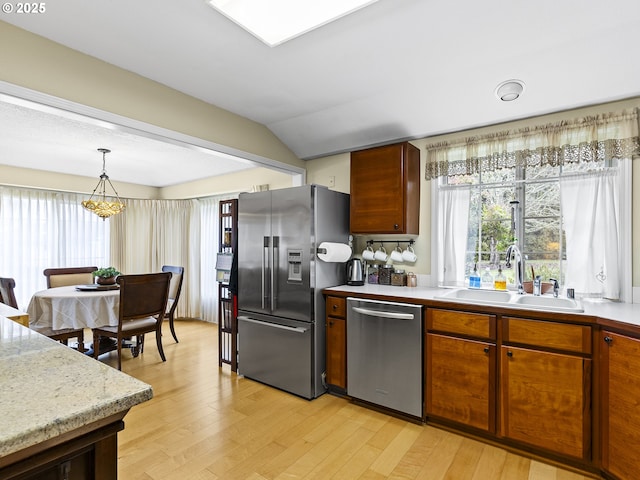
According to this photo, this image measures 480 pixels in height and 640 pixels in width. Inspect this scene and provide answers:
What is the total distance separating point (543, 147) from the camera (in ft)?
8.34

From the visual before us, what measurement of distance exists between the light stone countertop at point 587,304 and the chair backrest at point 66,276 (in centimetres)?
372

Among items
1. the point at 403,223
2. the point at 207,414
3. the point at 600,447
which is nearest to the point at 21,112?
the point at 207,414

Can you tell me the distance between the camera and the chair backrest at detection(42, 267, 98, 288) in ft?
14.5

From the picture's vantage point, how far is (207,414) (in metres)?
2.58

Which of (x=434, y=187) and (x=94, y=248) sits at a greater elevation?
(x=434, y=187)

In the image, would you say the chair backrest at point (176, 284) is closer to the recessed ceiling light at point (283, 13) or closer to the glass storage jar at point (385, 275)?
the glass storage jar at point (385, 275)

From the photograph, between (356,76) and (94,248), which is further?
(94,248)

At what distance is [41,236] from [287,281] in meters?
4.38

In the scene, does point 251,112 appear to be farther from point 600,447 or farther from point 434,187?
point 600,447

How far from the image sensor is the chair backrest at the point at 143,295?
3.48m

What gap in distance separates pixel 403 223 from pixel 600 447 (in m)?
1.82

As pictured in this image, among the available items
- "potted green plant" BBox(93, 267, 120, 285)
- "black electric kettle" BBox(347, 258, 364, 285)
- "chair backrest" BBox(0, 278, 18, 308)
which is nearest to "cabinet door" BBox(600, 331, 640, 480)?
"black electric kettle" BBox(347, 258, 364, 285)

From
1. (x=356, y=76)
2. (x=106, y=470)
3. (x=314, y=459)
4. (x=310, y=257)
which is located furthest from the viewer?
(x=310, y=257)

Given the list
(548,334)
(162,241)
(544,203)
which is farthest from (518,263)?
(162,241)
